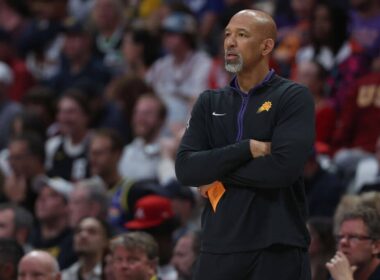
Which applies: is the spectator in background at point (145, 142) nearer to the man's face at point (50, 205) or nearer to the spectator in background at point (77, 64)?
the man's face at point (50, 205)

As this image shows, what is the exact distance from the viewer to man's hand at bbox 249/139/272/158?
4.52 m

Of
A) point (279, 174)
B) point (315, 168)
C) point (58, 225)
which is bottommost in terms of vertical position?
point (58, 225)

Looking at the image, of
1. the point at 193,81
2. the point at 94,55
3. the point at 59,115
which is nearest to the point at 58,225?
the point at 59,115

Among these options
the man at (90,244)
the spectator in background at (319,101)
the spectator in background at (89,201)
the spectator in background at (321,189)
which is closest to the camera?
the man at (90,244)

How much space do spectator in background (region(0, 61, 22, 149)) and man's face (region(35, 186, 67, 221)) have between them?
1910mm

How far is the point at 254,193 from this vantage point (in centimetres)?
456

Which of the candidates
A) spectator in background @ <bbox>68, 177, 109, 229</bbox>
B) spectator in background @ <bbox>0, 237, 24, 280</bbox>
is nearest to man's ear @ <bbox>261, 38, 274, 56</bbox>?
spectator in background @ <bbox>0, 237, 24, 280</bbox>

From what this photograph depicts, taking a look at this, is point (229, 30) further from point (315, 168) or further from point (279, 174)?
point (315, 168)

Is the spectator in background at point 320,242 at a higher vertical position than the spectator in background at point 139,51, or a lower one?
lower

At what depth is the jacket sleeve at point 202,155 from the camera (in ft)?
14.8

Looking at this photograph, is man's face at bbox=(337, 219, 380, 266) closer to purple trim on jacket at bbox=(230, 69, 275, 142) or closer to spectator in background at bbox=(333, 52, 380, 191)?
purple trim on jacket at bbox=(230, 69, 275, 142)

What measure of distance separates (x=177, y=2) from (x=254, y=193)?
7.55 meters

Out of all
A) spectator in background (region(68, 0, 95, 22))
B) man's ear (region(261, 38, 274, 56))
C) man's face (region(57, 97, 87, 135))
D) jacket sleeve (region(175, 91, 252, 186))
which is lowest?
man's face (region(57, 97, 87, 135))

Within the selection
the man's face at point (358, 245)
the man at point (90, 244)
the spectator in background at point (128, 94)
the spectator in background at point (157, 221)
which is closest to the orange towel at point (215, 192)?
the man's face at point (358, 245)
